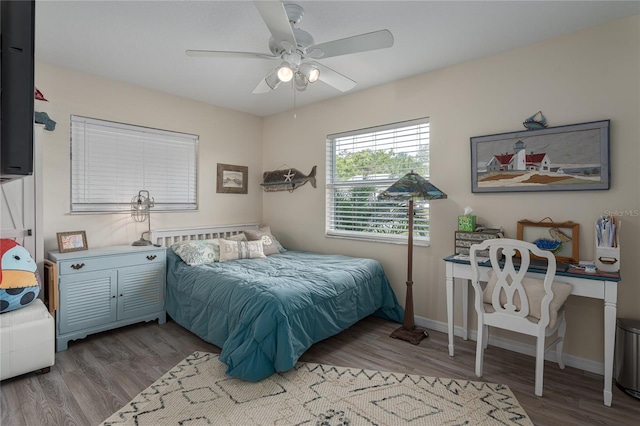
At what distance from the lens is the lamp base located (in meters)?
3.03

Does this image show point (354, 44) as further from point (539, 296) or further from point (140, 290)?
point (140, 290)

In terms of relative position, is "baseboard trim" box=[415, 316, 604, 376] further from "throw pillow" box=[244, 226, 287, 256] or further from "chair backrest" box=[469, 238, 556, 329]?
"throw pillow" box=[244, 226, 287, 256]

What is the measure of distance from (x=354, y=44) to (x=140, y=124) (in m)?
2.81

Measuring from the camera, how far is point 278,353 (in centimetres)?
233

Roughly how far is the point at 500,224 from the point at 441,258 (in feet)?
2.08

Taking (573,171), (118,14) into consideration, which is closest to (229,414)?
(118,14)

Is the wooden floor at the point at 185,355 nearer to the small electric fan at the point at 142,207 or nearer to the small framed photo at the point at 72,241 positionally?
the small framed photo at the point at 72,241

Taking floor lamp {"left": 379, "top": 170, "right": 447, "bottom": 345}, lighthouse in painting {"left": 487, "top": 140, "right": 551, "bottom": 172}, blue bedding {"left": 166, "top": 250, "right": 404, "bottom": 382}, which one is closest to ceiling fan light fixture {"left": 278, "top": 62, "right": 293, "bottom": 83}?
floor lamp {"left": 379, "top": 170, "right": 447, "bottom": 345}

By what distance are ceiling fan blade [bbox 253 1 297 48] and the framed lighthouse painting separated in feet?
6.47

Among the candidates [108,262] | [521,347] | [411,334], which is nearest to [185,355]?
[108,262]

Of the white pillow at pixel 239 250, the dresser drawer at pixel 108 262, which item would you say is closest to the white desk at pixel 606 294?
the white pillow at pixel 239 250

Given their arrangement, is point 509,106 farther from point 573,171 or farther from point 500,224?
point 500,224

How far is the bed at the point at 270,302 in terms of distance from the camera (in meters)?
2.33

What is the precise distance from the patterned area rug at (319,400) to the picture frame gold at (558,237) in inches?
44.7
